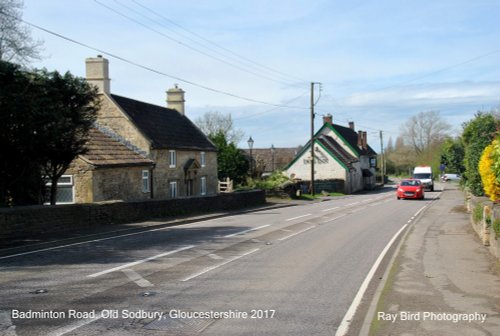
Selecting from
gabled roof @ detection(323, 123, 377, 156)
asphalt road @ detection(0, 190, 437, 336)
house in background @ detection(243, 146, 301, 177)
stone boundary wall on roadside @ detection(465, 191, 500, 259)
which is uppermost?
gabled roof @ detection(323, 123, 377, 156)

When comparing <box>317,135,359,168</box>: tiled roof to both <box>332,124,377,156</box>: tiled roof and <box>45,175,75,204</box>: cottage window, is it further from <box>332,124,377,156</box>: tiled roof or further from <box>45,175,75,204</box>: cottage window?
<box>45,175,75,204</box>: cottage window

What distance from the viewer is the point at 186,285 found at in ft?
31.2

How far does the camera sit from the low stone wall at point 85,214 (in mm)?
16605

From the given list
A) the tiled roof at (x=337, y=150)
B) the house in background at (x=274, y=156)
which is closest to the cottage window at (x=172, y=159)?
the tiled roof at (x=337, y=150)

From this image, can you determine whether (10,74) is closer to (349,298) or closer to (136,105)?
(349,298)

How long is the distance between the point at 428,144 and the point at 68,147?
330ft

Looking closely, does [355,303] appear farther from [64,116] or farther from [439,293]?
[64,116]

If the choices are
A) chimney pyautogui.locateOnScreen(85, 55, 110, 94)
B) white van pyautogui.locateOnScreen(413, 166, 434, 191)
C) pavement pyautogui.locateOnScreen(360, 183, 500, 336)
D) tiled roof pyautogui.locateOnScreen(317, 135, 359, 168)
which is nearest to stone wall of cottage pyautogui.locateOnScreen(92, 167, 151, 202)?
chimney pyautogui.locateOnScreen(85, 55, 110, 94)

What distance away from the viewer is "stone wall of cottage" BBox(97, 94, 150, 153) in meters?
34.3

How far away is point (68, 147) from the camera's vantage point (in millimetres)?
20359

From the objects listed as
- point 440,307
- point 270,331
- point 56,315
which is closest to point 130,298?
point 56,315

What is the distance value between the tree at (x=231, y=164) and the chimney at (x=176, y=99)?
1103cm

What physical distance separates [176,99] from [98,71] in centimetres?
1198

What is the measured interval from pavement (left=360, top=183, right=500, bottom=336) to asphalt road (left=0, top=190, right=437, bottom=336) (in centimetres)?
58
